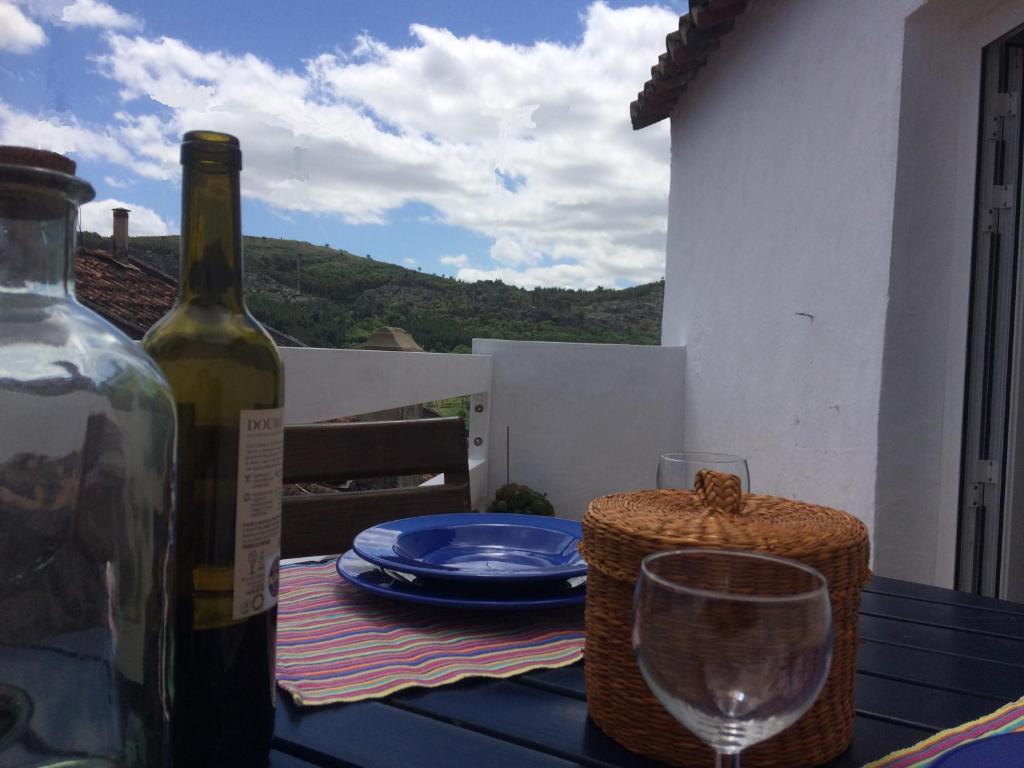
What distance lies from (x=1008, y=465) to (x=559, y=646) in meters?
1.74

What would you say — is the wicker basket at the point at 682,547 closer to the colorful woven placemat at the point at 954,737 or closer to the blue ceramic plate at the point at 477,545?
the colorful woven placemat at the point at 954,737

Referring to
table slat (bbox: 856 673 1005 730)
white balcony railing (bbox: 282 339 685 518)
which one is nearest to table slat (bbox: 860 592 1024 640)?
table slat (bbox: 856 673 1005 730)

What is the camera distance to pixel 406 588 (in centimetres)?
74

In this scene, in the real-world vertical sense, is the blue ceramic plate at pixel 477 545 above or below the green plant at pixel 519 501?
above

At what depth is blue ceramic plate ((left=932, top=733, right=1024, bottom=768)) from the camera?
1.50ft

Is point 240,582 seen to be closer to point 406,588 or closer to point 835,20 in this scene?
point 406,588

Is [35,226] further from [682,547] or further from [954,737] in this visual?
[954,737]

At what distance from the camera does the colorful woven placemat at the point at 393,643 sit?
0.58 metres

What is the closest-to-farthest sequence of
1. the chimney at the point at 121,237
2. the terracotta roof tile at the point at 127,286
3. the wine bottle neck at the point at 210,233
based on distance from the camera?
the wine bottle neck at the point at 210,233
the terracotta roof tile at the point at 127,286
the chimney at the point at 121,237

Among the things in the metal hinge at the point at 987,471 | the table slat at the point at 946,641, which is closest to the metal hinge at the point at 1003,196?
the metal hinge at the point at 987,471

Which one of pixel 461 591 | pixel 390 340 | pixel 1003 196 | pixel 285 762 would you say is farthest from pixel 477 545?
pixel 390 340

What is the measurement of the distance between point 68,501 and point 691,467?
521mm

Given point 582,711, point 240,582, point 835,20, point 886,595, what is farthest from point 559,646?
point 835,20

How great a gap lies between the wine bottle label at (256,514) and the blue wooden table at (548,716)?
5.3 inches
